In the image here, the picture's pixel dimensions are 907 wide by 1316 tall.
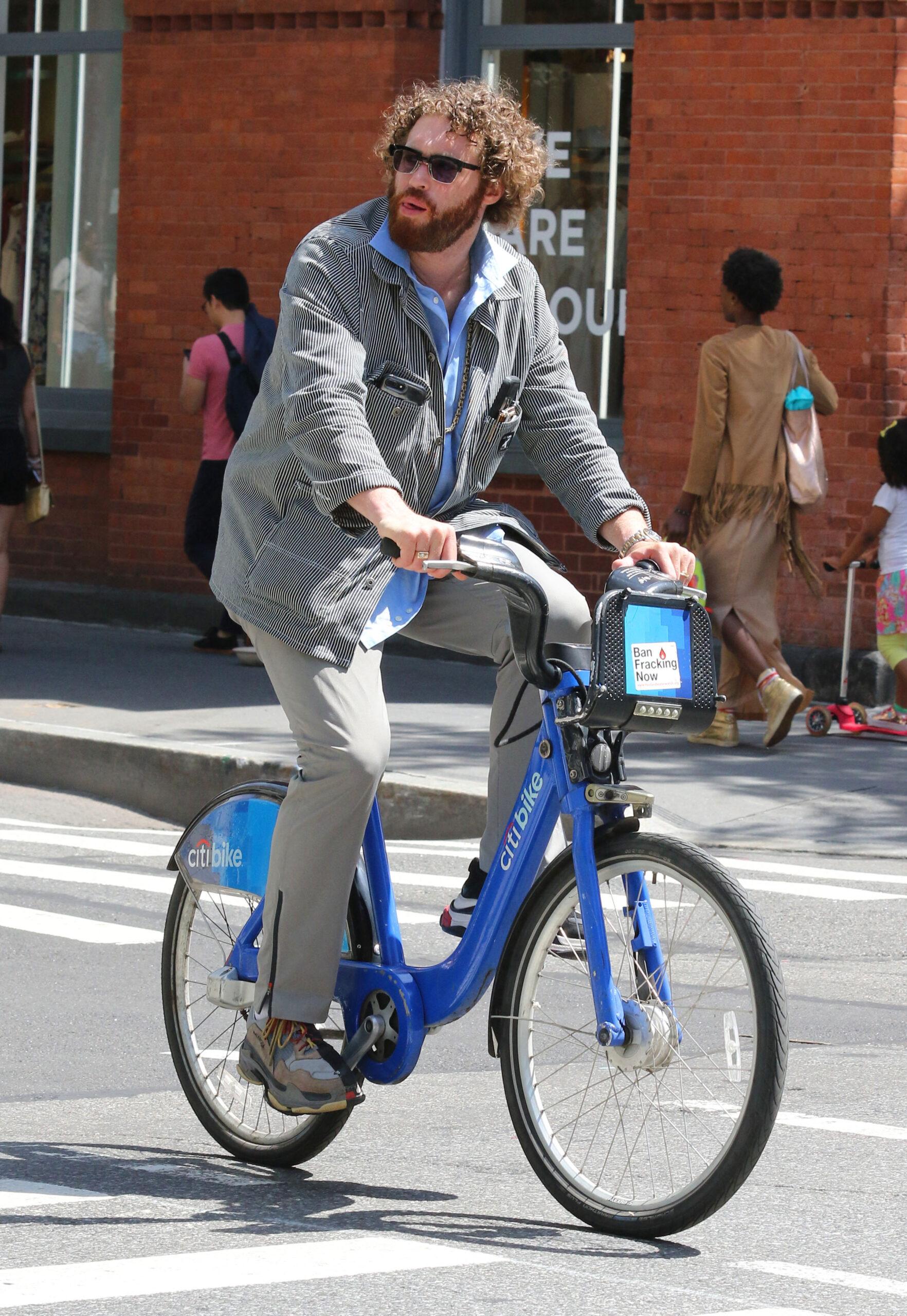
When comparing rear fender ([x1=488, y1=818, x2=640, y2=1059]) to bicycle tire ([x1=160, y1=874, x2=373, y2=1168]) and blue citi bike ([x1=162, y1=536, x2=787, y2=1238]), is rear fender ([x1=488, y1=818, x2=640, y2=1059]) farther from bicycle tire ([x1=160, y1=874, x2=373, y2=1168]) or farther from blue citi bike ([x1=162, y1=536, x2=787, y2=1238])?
bicycle tire ([x1=160, y1=874, x2=373, y2=1168])

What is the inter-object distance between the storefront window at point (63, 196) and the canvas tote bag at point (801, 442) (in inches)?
255

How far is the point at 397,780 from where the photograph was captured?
31.5 feet

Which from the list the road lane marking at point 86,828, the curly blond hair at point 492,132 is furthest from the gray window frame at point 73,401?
the curly blond hair at point 492,132

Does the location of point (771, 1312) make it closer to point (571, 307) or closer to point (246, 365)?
point (246, 365)

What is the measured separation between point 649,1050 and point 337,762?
794 mm

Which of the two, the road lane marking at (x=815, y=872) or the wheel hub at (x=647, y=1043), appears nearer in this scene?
the wheel hub at (x=647, y=1043)

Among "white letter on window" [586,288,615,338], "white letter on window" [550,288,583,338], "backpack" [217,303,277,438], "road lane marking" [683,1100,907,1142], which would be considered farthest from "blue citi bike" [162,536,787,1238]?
"white letter on window" [550,288,583,338]

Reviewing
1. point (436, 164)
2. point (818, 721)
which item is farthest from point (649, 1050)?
point (818, 721)

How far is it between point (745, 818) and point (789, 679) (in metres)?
1.62

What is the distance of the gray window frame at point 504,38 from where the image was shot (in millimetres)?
13969

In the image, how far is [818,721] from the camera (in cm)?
1139

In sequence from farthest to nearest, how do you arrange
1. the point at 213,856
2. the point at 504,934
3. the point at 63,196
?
the point at 63,196, the point at 213,856, the point at 504,934

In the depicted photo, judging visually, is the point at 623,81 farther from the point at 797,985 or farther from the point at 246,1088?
the point at 246,1088

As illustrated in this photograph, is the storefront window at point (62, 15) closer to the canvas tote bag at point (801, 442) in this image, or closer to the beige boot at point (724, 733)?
the canvas tote bag at point (801, 442)
